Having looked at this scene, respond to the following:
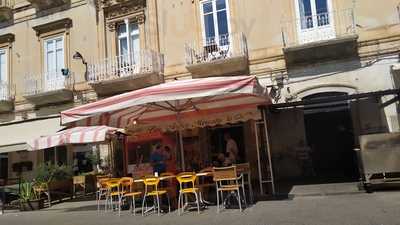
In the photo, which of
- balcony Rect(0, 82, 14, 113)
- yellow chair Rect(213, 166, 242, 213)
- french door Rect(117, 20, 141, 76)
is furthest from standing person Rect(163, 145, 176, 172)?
balcony Rect(0, 82, 14, 113)

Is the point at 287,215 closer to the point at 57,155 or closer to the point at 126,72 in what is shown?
the point at 126,72

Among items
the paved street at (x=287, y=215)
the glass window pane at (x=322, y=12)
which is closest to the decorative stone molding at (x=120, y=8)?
the glass window pane at (x=322, y=12)

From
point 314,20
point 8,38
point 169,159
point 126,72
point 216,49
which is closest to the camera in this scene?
point 169,159

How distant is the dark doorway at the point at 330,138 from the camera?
1600cm

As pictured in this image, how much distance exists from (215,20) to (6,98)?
10.3m

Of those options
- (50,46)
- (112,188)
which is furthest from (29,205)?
(50,46)

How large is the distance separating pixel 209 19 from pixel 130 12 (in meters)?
3.58

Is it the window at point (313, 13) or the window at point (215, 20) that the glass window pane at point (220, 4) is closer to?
the window at point (215, 20)

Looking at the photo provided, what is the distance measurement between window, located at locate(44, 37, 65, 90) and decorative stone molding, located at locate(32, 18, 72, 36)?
0.45m

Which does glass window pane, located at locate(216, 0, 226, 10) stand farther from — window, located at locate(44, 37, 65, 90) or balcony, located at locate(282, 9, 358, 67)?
window, located at locate(44, 37, 65, 90)

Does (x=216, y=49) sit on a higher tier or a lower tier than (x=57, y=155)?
higher

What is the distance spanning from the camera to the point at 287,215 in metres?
9.15

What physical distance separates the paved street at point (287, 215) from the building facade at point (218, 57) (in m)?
3.10

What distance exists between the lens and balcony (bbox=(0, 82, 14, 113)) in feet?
66.8
